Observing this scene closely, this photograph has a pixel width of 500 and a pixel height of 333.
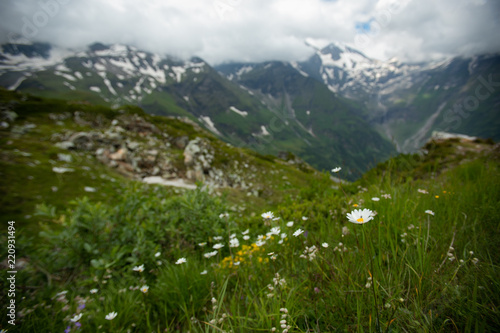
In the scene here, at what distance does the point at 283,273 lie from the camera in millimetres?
2486

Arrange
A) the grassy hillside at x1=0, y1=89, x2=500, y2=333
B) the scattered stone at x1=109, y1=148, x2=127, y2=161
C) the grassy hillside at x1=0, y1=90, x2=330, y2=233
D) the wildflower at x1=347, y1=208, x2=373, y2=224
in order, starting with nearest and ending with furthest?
1. the wildflower at x1=347, y1=208, x2=373, y2=224
2. the grassy hillside at x1=0, y1=89, x2=500, y2=333
3. the grassy hillside at x1=0, y1=90, x2=330, y2=233
4. the scattered stone at x1=109, y1=148, x2=127, y2=161

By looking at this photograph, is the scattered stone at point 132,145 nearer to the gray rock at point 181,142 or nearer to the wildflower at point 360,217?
the gray rock at point 181,142

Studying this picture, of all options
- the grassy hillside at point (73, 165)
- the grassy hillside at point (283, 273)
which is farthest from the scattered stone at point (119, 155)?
the grassy hillside at point (283, 273)

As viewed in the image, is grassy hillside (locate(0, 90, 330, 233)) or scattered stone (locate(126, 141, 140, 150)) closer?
grassy hillside (locate(0, 90, 330, 233))

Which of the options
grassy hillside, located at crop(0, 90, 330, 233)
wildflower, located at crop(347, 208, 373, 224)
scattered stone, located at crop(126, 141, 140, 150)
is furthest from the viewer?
scattered stone, located at crop(126, 141, 140, 150)

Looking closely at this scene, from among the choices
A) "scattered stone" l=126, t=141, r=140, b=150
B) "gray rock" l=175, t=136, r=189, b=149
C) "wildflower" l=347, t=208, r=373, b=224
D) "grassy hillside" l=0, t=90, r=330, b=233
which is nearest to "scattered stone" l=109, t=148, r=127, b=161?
"grassy hillside" l=0, t=90, r=330, b=233

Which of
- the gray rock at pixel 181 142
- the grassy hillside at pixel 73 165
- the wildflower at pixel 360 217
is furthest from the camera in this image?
the gray rock at pixel 181 142

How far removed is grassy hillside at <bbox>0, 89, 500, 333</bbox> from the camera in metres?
1.39

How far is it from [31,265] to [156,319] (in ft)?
7.56

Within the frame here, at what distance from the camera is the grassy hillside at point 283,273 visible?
139 cm

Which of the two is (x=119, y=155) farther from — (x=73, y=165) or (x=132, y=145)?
(x=73, y=165)

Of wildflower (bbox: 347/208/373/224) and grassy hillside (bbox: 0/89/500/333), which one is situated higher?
wildflower (bbox: 347/208/373/224)

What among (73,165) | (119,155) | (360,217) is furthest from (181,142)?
(360,217)

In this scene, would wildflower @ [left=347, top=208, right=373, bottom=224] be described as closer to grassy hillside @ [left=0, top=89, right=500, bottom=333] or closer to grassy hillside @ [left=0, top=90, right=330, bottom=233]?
grassy hillside @ [left=0, top=89, right=500, bottom=333]
